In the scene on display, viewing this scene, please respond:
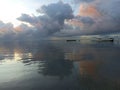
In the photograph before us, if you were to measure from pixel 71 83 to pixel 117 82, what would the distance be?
494 centimetres

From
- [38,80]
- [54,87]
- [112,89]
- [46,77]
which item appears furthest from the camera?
[46,77]

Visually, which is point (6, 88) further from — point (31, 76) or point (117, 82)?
point (117, 82)

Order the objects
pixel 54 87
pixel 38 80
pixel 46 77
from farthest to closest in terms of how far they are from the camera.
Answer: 1. pixel 46 77
2. pixel 38 80
3. pixel 54 87

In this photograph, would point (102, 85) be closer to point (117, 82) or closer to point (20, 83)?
point (117, 82)

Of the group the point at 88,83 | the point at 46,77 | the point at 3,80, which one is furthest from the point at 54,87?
the point at 3,80

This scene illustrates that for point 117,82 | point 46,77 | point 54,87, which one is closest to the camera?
point 54,87

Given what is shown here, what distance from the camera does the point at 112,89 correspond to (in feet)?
64.3

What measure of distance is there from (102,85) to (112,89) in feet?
6.10

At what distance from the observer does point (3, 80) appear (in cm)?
2477

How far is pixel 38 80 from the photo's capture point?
80.7 feet

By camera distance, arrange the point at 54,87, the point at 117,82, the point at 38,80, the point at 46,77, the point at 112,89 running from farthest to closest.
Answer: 1. the point at 46,77
2. the point at 38,80
3. the point at 117,82
4. the point at 54,87
5. the point at 112,89

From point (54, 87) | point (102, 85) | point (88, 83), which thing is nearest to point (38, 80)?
point (54, 87)

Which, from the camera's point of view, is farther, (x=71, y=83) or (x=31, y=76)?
(x=31, y=76)

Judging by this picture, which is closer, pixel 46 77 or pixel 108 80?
pixel 108 80
